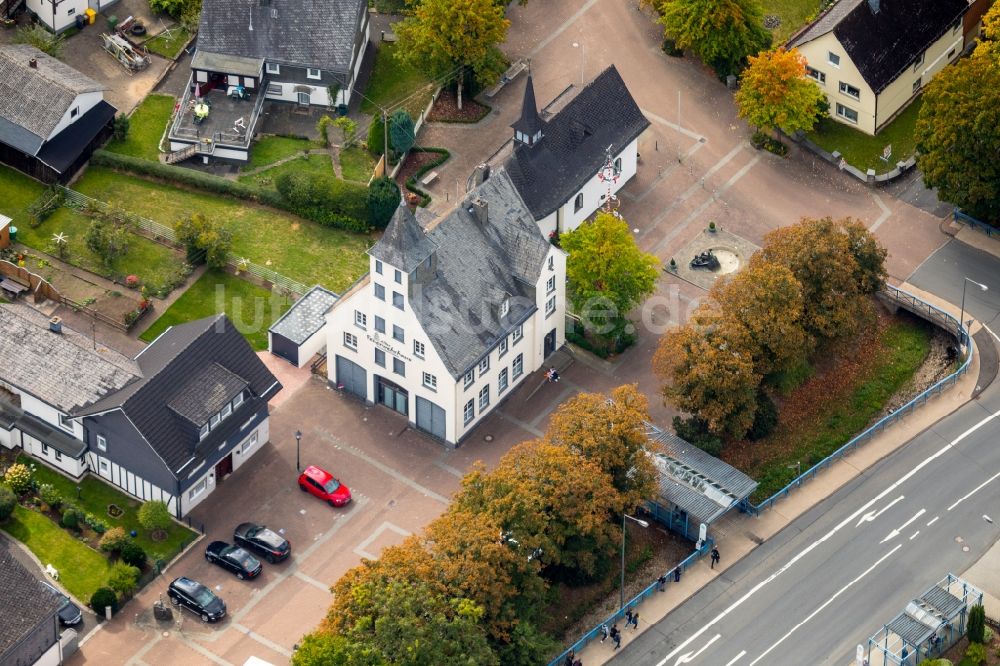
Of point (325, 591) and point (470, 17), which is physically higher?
point (470, 17)

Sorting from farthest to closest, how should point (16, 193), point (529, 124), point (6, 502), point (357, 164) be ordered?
point (357, 164)
point (16, 193)
point (529, 124)
point (6, 502)

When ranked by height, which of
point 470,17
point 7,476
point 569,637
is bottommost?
point 569,637

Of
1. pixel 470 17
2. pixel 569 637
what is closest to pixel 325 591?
pixel 569 637

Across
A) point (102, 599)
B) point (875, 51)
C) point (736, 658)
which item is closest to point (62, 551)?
point (102, 599)

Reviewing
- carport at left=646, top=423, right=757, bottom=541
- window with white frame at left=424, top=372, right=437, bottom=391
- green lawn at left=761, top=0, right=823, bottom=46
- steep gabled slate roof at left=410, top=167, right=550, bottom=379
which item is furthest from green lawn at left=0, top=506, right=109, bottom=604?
green lawn at left=761, top=0, right=823, bottom=46

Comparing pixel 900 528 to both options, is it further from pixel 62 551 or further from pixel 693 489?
pixel 62 551

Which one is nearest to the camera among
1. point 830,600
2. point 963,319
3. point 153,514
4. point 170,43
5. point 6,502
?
point 153,514

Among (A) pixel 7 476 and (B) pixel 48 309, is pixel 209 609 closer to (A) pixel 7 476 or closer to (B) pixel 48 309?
(A) pixel 7 476
